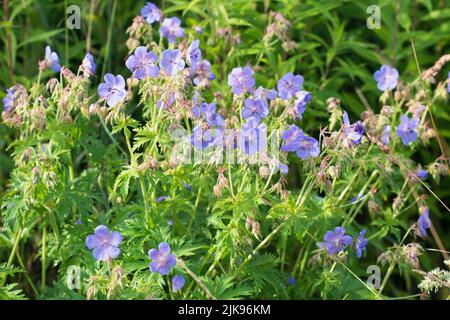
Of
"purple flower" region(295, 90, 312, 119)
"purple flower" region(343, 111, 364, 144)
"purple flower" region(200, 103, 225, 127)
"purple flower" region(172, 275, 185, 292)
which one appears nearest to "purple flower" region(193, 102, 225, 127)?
"purple flower" region(200, 103, 225, 127)

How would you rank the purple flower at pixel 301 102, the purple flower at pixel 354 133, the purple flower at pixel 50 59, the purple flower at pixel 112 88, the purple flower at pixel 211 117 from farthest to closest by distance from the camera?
1. the purple flower at pixel 50 59
2. the purple flower at pixel 301 102
3. the purple flower at pixel 211 117
4. the purple flower at pixel 112 88
5. the purple flower at pixel 354 133

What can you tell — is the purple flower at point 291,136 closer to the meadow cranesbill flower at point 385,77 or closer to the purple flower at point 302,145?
the purple flower at point 302,145

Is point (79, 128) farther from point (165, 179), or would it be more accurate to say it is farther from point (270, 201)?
point (270, 201)

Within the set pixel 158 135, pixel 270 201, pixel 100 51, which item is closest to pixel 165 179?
pixel 158 135

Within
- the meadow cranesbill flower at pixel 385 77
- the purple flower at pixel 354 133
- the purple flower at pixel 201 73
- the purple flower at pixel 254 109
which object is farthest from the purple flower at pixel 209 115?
the meadow cranesbill flower at pixel 385 77
